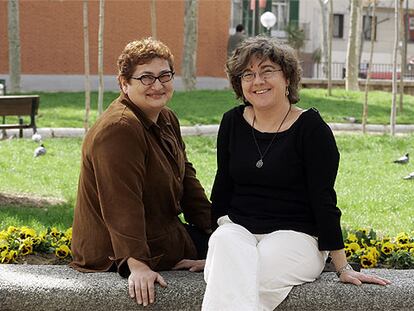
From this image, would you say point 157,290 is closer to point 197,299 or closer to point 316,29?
point 197,299

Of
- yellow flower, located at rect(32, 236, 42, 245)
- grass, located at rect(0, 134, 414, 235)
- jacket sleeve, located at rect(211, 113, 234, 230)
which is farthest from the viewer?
grass, located at rect(0, 134, 414, 235)

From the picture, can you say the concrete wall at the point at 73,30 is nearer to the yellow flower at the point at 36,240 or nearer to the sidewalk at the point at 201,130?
the sidewalk at the point at 201,130

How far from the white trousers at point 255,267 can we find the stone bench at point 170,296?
0.26ft

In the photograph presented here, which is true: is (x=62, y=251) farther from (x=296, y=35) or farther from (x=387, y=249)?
(x=296, y=35)

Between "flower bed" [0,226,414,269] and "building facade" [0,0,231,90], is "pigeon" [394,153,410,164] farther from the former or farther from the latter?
"building facade" [0,0,231,90]

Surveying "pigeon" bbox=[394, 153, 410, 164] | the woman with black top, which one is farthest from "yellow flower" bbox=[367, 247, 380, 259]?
"pigeon" bbox=[394, 153, 410, 164]

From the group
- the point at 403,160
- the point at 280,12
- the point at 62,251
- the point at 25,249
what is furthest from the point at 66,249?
the point at 280,12

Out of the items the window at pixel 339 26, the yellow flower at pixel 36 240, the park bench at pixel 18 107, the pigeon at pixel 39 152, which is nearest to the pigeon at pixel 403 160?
the pigeon at pixel 39 152

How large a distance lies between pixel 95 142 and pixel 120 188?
25 cm

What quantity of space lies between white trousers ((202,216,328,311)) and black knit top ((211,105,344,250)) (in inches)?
3.5

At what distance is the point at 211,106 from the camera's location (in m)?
19.2

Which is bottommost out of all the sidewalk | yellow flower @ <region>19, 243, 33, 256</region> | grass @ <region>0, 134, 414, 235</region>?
the sidewalk

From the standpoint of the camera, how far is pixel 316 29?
160ft

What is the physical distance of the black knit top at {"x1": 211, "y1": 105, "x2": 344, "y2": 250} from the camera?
4062 millimetres
